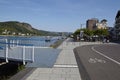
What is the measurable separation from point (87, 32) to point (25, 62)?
349 ft

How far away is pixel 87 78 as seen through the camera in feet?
33.5

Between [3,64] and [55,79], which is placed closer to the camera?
[55,79]

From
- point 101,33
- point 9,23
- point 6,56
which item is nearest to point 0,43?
point 6,56

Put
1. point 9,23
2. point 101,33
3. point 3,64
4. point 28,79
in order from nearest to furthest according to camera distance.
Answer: point 28,79 → point 3,64 → point 101,33 → point 9,23

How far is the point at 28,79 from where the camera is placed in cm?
958

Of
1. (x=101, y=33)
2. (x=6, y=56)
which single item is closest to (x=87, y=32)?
(x=101, y=33)

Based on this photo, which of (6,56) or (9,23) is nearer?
(6,56)

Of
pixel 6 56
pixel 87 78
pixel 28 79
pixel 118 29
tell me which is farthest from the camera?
pixel 118 29

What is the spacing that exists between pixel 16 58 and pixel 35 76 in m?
6.52

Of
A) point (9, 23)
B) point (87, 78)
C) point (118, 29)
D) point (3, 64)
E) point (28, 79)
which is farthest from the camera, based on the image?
point (9, 23)

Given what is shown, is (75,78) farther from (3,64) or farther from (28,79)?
(3,64)

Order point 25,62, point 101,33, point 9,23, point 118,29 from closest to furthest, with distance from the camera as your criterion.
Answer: point 25,62 < point 101,33 < point 118,29 < point 9,23

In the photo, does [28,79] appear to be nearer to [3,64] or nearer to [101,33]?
[3,64]

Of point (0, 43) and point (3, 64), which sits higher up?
point (0, 43)
